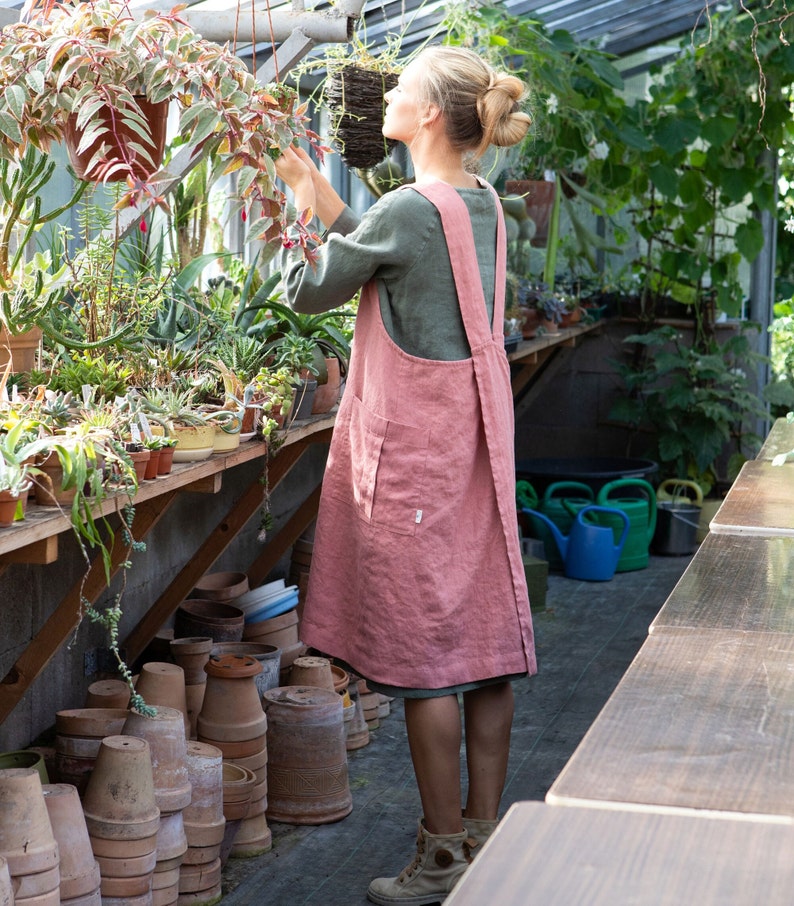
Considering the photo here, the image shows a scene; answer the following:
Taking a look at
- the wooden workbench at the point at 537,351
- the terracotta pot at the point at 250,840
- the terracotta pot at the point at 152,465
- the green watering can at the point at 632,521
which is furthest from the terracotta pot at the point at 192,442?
the green watering can at the point at 632,521

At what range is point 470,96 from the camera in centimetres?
240

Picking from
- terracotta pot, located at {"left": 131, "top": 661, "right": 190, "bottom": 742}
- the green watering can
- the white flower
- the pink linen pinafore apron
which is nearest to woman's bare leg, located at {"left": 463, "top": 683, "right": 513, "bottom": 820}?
the pink linen pinafore apron

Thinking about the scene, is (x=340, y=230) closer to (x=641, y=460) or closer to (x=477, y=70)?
(x=477, y=70)

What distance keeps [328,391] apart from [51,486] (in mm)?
1269

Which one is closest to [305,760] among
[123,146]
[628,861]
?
[123,146]

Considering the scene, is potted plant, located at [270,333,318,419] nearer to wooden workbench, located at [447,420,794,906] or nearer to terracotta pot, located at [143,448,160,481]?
terracotta pot, located at [143,448,160,481]

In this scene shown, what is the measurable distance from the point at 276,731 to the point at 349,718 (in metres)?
0.48

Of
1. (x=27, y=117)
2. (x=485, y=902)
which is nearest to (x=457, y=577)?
(x=27, y=117)

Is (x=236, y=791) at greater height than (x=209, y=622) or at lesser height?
lesser

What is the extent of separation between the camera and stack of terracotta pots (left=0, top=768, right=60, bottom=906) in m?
2.10

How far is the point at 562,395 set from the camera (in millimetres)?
7301

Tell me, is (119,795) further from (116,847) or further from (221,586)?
(221,586)

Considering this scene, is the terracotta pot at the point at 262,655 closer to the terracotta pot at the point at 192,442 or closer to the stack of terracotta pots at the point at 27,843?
the terracotta pot at the point at 192,442

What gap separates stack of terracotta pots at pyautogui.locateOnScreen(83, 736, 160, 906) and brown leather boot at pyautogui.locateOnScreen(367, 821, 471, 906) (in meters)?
0.54
